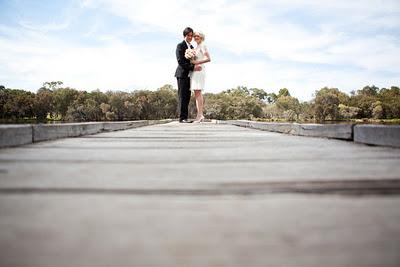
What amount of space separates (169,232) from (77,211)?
0.82 ft

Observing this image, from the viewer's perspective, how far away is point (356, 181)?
1.08 metres

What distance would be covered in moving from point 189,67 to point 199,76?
71cm

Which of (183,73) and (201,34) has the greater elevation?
(201,34)

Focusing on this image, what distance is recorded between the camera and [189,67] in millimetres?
7645

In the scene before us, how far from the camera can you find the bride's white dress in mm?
8047

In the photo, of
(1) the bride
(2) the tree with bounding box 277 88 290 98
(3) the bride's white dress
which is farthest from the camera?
(2) the tree with bounding box 277 88 290 98

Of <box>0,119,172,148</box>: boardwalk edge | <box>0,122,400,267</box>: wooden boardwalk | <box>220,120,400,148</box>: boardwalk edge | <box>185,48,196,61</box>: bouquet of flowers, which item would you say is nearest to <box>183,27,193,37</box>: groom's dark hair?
<box>185,48,196,61</box>: bouquet of flowers

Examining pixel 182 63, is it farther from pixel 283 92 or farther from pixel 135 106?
pixel 283 92

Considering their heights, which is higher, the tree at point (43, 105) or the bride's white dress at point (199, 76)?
the tree at point (43, 105)

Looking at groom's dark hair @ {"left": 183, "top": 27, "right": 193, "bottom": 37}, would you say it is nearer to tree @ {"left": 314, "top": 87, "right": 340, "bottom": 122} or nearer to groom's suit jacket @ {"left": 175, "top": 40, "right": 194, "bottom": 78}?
groom's suit jacket @ {"left": 175, "top": 40, "right": 194, "bottom": 78}

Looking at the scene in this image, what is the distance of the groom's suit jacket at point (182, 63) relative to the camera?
750cm

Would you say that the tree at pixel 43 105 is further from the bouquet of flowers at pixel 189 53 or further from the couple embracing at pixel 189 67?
the bouquet of flowers at pixel 189 53

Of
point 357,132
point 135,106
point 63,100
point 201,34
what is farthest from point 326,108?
point 357,132

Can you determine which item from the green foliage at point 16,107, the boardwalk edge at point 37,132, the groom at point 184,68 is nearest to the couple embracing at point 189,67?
the groom at point 184,68
